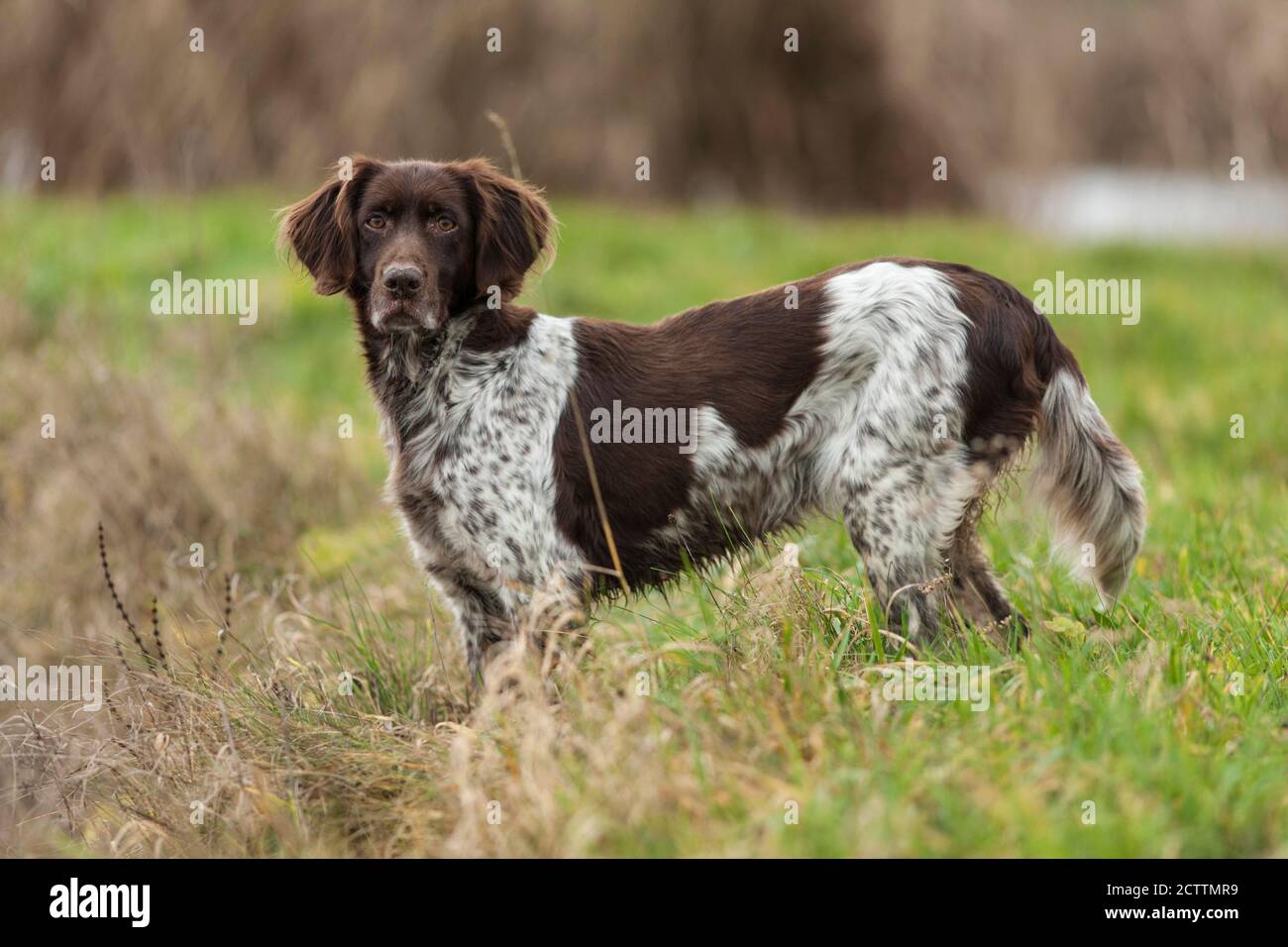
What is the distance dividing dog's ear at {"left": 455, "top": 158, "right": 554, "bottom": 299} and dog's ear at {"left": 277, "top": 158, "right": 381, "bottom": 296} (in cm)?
30

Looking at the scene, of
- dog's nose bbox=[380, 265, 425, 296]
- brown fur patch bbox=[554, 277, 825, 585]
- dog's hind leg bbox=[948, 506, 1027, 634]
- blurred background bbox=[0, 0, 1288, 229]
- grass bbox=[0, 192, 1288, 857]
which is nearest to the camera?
grass bbox=[0, 192, 1288, 857]

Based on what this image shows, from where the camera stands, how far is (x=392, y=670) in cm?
414

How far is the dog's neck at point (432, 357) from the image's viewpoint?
3.96 meters

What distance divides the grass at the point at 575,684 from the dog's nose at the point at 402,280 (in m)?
0.96

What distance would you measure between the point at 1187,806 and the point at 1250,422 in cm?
490

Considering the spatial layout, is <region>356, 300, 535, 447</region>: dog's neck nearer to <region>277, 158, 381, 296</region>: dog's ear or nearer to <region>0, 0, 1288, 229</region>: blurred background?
<region>277, 158, 381, 296</region>: dog's ear

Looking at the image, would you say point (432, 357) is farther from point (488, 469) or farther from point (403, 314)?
point (488, 469)

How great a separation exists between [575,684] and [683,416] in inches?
34.3

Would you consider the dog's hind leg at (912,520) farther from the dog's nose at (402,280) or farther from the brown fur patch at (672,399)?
the dog's nose at (402,280)

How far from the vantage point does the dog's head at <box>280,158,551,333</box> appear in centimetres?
379

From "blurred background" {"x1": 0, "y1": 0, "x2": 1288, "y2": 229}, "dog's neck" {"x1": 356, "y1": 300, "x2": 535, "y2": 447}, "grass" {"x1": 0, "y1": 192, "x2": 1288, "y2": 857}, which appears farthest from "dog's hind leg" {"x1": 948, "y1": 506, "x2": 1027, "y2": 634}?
"blurred background" {"x1": 0, "y1": 0, "x2": 1288, "y2": 229}

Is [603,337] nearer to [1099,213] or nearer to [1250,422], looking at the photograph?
[1250,422]

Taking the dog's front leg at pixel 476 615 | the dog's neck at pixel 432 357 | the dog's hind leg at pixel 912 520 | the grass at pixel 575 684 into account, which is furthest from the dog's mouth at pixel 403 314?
the dog's hind leg at pixel 912 520

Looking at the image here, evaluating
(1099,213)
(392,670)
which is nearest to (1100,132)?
(1099,213)
